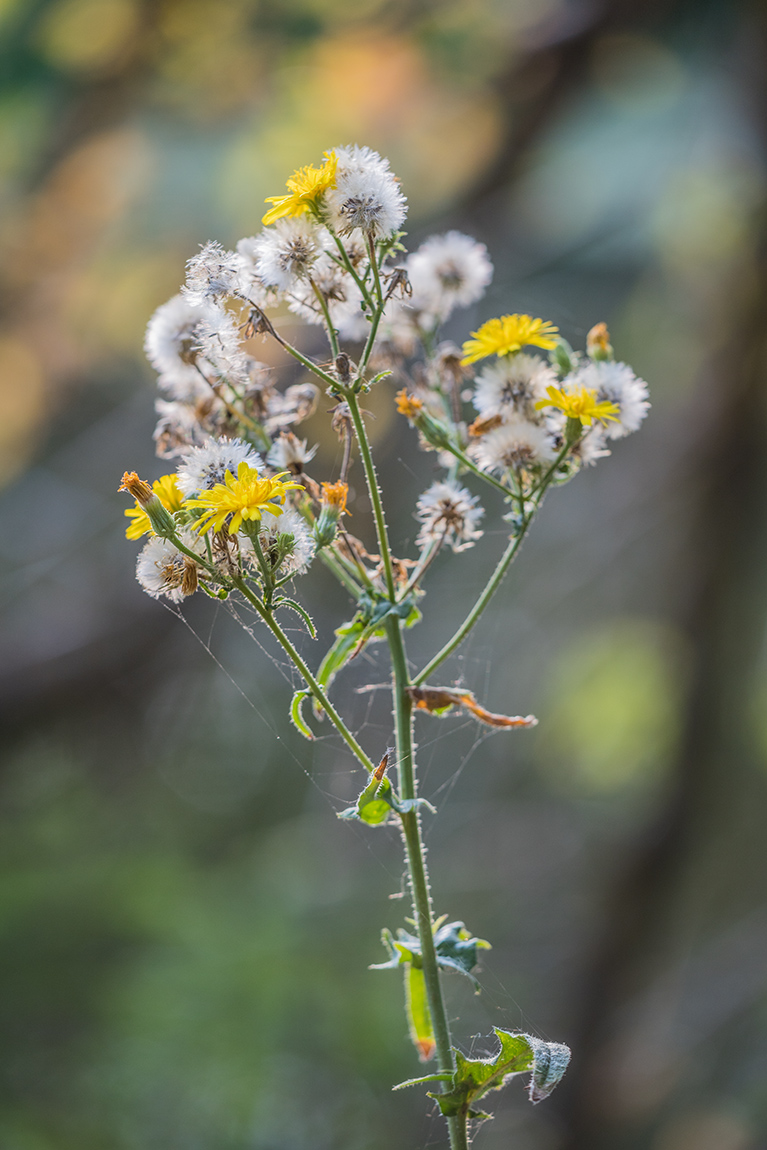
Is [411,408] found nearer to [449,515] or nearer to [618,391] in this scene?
[449,515]

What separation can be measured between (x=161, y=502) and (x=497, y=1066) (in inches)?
29.1

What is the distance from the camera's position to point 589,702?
5.02m

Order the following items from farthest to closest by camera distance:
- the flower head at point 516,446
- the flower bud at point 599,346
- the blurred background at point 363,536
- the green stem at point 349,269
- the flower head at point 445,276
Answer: the blurred background at point 363,536 → the flower head at point 445,276 → the flower bud at point 599,346 → the flower head at point 516,446 → the green stem at point 349,269

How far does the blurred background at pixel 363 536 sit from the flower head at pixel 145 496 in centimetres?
238

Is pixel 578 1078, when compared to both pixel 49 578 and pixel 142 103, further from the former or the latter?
pixel 142 103

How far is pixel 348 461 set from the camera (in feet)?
3.58

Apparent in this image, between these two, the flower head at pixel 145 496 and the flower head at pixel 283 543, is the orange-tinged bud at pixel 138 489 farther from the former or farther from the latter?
the flower head at pixel 283 543

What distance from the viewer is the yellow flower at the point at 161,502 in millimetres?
893

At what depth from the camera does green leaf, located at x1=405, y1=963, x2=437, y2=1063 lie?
39.7 inches

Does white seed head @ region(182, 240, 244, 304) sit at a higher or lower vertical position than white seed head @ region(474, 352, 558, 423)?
higher

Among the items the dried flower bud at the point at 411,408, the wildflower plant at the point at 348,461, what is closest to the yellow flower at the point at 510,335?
the wildflower plant at the point at 348,461

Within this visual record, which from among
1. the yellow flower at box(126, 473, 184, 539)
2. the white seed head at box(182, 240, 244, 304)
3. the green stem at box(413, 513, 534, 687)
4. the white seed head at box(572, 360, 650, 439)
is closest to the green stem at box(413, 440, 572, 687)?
the green stem at box(413, 513, 534, 687)

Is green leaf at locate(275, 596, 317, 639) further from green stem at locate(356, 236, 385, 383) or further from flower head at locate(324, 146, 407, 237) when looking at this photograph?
flower head at locate(324, 146, 407, 237)

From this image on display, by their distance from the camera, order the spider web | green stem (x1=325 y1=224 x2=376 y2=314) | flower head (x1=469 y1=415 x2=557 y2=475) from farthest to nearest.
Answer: the spider web
flower head (x1=469 y1=415 x2=557 y2=475)
green stem (x1=325 y1=224 x2=376 y2=314)
